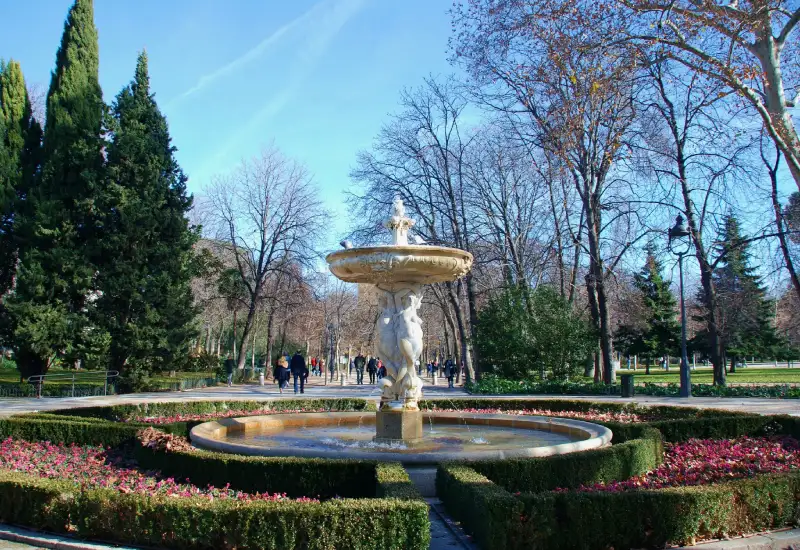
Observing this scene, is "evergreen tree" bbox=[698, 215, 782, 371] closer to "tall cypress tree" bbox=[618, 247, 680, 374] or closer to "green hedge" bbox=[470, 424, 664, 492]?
"tall cypress tree" bbox=[618, 247, 680, 374]

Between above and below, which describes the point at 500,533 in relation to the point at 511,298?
below

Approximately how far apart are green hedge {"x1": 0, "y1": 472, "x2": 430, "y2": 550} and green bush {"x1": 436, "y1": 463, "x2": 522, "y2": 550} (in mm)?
493

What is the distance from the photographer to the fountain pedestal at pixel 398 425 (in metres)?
9.37

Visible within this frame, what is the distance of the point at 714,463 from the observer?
7.58 metres

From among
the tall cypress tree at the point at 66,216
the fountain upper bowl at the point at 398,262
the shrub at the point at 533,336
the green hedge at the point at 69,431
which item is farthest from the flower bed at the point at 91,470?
the shrub at the point at 533,336

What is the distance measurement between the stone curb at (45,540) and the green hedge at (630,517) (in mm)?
3310

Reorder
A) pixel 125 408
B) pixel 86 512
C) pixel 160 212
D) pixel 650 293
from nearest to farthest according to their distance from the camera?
pixel 86 512 → pixel 125 408 → pixel 160 212 → pixel 650 293

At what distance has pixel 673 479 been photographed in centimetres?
682

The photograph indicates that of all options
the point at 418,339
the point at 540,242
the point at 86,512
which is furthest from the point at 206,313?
the point at 86,512

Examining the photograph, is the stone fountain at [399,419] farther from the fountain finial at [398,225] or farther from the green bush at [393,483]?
the green bush at [393,483]

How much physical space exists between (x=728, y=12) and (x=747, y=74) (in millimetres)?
1204

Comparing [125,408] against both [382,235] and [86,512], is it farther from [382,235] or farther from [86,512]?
[382,235]

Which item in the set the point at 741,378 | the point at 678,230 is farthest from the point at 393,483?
the point at 741,378

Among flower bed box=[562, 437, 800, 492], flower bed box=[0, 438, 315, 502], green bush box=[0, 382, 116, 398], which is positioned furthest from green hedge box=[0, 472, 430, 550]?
green bush box=[0, 382, 116, 398]
